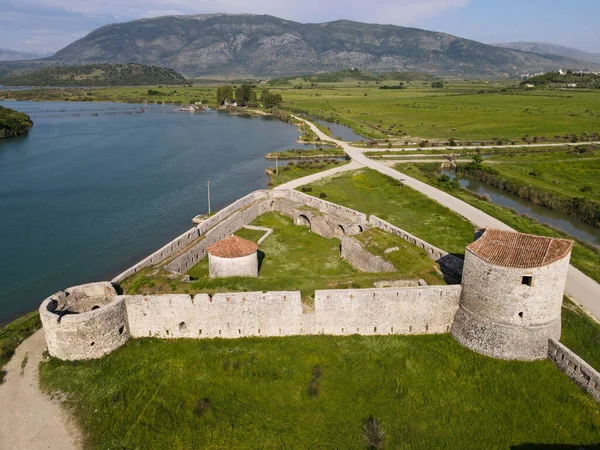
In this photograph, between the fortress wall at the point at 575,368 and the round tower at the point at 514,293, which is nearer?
the fortress wall at the point at 575,368

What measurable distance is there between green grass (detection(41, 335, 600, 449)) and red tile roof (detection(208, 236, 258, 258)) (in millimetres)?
5440

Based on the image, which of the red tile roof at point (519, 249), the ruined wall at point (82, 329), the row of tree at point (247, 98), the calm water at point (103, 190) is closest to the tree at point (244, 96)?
the row of tree at point (247, 98)

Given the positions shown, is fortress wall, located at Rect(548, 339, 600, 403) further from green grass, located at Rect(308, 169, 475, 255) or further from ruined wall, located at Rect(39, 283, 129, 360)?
ruined wall, located at Rect(39, 283, 129, 360)

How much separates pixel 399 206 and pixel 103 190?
3180cm

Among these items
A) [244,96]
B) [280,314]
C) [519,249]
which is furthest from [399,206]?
[244,96]

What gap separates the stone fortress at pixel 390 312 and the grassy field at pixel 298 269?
1257 mm

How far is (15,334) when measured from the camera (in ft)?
65.6

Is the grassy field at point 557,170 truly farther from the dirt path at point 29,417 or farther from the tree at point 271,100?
the tree at point 271,100

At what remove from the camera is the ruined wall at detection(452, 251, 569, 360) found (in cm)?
1734

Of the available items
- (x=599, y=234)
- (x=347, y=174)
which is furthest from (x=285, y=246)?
(x=599, y=234)

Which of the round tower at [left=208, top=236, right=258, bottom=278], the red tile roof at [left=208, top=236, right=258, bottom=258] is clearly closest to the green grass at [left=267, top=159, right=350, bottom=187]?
the red tile roof at [left=208, top=236, right=258, bottom=258]

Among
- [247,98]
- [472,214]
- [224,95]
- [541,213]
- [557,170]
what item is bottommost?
[541,213]

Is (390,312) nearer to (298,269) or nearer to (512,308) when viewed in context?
(512,308)

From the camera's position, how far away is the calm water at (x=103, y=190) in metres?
30.7
